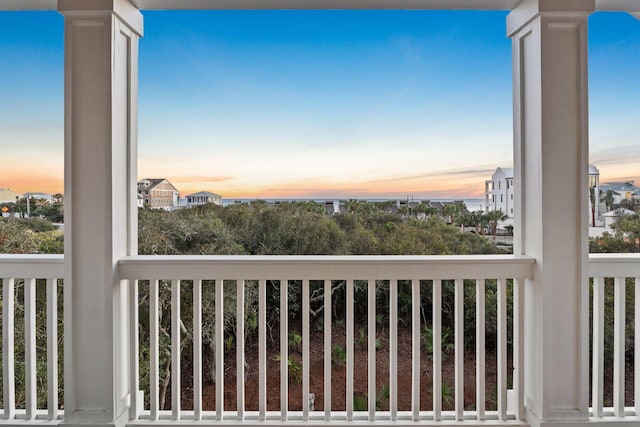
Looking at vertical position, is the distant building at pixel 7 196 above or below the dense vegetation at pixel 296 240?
above

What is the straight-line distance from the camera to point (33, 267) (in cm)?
178

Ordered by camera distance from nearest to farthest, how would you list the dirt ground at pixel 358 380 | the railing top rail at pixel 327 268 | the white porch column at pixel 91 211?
the white porch column at pixel 91 211 → the railing top rail at pixel 327 268 → the dirt ground at pixel 358 380

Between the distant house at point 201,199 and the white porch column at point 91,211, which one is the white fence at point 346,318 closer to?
the white porch column at point 91,211

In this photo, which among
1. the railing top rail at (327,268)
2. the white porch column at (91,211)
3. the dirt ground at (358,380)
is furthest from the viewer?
the dirt ground at (358,380)

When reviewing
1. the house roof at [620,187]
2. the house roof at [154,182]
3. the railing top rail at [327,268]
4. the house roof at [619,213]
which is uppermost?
the house roof at [154,182]

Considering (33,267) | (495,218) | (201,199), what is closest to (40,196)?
(33,267)

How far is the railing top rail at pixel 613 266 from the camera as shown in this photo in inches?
70.4

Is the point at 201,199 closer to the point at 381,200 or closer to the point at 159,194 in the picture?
the point at 159,194

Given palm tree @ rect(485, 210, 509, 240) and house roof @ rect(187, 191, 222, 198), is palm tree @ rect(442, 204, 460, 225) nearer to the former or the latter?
palm tree @ rect(485, 210, 509, 240)

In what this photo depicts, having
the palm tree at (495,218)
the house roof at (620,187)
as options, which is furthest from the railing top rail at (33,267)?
the house roof at (620,187)

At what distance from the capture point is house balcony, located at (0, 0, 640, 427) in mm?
1672

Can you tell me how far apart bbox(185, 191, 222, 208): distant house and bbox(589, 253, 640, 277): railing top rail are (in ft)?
6.37

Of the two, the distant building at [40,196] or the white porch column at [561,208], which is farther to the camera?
the distant building at [40,196]

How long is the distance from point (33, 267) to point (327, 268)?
4.72 feet
